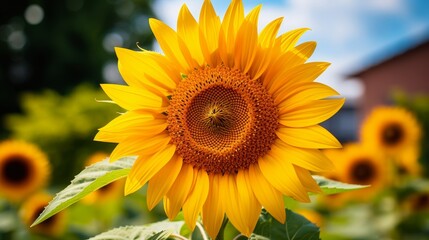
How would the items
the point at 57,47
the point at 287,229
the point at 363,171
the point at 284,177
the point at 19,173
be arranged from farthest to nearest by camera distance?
the point at 57,47, the point at 363,171, the point at 19,173, the point at 287,229, the point at 284,177

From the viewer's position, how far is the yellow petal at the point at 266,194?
150cm

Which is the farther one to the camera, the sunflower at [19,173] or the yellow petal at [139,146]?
the sunflower at [19,173]

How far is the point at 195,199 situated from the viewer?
156 centimetres

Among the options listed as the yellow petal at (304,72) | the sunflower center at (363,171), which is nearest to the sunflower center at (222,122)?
the yellow petal at (304,72)

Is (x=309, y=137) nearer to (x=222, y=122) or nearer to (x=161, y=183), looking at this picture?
(x=222, y=122)

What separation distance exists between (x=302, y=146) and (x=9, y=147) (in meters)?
3.79

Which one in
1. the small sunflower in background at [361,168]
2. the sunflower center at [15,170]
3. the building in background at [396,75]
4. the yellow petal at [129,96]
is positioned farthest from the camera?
the building in background at [396,75]

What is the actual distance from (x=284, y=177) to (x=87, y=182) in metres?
0.52

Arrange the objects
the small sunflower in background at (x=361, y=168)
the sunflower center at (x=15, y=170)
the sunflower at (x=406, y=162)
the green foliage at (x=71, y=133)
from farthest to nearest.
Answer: the green foliage at (x=71, y=133), the sunflower at (x=406, y=162), the small sunflower in background at (x=361, y=168), the sunflower center at (x=15, y=170)

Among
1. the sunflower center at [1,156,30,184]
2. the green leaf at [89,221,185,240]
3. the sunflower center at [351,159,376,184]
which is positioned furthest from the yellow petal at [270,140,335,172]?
the sunflower center at [351,159,376,184]

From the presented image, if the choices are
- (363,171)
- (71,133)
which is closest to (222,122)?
(363,171)

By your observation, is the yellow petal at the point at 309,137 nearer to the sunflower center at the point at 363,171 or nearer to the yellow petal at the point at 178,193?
the yellow petal at the point at 178,193

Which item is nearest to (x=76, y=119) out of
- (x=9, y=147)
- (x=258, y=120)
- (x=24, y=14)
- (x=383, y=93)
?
(x=9, y=147)

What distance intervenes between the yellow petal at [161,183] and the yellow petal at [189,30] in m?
0.33
